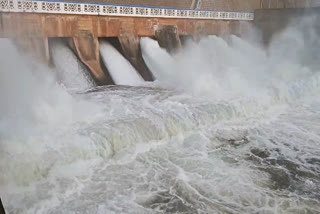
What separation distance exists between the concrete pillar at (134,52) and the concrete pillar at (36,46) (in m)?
2.28

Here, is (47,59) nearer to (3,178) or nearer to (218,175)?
(3,178)

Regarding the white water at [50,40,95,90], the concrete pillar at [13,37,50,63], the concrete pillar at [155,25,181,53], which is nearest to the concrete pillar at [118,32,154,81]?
the concrete pillar at [155,25,181,53]

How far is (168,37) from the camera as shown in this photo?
10258mm

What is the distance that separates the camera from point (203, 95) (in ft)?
25.6

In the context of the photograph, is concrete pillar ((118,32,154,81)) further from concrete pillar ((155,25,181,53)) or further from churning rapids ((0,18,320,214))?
concrete pillar ((155,25,181,53))

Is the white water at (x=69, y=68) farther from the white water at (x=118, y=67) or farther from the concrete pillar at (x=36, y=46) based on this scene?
the white water at (x=118, y=67)

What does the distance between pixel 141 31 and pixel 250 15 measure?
6.39 metres

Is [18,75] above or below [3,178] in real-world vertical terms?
above

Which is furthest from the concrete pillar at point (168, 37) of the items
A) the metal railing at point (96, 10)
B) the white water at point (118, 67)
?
the white water at point (118, 67)

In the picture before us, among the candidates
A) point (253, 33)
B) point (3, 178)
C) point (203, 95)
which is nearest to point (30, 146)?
point (3, 178)

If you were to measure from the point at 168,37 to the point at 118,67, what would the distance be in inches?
91.0

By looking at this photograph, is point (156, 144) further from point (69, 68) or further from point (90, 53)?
point (90, 53)

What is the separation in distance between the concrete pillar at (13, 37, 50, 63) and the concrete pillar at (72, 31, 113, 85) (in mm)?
856

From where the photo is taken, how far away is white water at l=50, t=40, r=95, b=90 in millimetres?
7754
